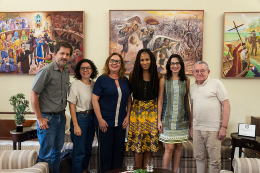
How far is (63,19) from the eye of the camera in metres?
3.39

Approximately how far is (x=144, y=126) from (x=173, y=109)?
1.29 ft

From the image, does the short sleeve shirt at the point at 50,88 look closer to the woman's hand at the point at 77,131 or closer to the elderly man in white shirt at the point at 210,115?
the woman's hand at the point at 77,131

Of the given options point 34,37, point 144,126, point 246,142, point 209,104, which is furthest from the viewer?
point 34,37

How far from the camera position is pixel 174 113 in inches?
90.4

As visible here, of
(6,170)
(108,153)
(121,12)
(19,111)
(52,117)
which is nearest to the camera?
(6,170)

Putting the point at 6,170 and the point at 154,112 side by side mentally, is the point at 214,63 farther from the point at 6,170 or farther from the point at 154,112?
the point at 6,170

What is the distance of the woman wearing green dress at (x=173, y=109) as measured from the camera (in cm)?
230

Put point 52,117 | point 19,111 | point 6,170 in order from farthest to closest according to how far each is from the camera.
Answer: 1. point 19,111
2. point 52,117
3. point 6,170

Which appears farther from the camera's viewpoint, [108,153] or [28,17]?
[28,17]

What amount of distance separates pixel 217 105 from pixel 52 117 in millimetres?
1831

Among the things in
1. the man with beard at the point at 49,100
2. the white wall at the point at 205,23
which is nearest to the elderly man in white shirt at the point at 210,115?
the white wall at the point at 205,23

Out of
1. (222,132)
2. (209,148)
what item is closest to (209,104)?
(222,132)

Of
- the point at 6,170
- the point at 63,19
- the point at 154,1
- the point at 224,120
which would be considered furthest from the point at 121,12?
the point at 6,170

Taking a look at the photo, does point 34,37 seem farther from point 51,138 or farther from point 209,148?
point 209,148
